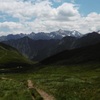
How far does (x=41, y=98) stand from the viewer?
184 feet

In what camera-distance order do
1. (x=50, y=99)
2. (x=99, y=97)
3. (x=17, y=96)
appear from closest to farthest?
(x=99, y=97) < (x=50, y=99) < (x=17, y=96)

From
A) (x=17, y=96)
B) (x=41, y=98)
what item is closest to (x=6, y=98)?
(x=17, y=96)

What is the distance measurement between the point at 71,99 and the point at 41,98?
589 cm

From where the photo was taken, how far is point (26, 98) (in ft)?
185

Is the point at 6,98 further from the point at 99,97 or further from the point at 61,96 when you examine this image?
the point at 99,97

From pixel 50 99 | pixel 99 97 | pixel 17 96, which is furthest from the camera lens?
pixel 17 96

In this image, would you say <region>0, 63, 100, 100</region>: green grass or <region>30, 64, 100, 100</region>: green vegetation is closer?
<region>30, 64, 100, 100</region>: green vegetation

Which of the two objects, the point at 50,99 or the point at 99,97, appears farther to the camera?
the point at 50,99

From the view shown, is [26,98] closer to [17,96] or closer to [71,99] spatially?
[17,96]

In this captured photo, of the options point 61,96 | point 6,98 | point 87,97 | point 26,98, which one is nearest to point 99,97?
point 87,97

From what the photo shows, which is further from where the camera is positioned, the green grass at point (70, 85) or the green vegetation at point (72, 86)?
the green grass at point (70, 85)

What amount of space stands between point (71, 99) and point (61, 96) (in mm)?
3984

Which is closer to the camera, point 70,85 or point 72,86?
point 72,86

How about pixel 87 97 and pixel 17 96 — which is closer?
pixel 87 97
